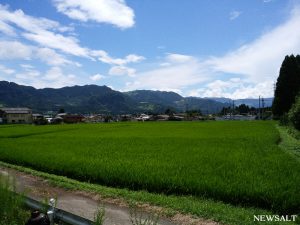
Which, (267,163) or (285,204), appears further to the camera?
(267,163)

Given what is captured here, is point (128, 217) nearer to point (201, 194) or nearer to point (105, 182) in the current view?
point (201, 194)

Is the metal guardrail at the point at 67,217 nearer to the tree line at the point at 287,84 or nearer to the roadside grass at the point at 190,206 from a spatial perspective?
the roadside grass at the point at 190,206

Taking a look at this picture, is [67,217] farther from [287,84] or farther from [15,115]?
[15,115]

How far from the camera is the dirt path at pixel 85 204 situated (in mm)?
8094

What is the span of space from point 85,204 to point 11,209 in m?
2.73

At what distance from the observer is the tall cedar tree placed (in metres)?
59.8

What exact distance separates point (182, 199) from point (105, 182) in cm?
378

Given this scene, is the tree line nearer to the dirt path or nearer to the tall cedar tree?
the tall cedar tree

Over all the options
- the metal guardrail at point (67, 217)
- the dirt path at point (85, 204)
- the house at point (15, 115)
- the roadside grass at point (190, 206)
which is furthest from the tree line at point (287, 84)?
the house at point (15, 115)

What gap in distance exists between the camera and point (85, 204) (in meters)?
9.87

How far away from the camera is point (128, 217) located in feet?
27.5

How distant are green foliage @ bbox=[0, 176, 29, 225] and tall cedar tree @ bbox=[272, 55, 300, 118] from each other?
56870 millimetres

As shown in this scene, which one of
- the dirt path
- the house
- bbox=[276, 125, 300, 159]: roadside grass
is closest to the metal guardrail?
the dirt path

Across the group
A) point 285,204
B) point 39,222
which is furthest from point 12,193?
point 285,204
